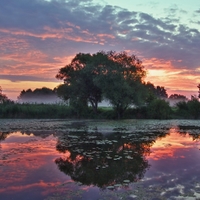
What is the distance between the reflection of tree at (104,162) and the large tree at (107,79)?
2699 cm

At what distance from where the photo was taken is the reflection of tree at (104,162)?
8834 mm

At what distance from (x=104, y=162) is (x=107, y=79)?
33.1 meters

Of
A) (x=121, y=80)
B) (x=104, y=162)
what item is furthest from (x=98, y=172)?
(x=121, y=80)

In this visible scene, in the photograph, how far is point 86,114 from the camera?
4844 centimetres

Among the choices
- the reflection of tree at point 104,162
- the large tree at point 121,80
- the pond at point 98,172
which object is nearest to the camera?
the pond at point 98,172

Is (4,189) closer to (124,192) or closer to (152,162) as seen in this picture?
(124,192)

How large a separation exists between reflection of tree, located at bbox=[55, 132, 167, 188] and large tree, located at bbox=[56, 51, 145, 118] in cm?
2699

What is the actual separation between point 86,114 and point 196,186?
135 feet

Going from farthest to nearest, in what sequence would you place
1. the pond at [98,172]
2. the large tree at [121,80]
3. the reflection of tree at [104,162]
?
the large tree at [121,80] → the reflection of tree at [104,162] → the pond at [98,172]

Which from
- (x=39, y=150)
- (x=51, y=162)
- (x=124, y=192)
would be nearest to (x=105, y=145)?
(x=39, y=150)

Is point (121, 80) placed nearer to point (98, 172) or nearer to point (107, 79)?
point (107, 79)

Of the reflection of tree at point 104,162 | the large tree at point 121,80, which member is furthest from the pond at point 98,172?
the large tree at point 121,80

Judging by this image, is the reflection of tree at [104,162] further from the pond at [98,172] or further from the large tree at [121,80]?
the large tree at [121,80]

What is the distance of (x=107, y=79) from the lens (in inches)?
1718
